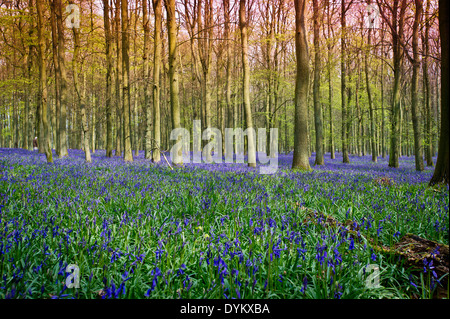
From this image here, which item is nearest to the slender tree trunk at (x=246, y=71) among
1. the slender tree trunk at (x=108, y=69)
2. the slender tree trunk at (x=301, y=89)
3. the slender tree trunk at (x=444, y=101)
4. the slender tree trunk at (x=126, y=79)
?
the slender tree trunk at (x=301, y=89)

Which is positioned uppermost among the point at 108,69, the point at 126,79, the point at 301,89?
the point at 108,69

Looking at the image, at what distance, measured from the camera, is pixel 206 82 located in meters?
18.1

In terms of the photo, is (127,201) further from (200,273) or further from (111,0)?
(111,0)

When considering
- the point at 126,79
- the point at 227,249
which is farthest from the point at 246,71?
the point at 227,249

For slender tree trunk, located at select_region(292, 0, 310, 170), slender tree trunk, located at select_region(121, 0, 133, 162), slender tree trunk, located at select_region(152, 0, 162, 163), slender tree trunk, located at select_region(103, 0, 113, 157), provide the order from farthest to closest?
slender tree trunk, located at select_region(103, 0, 113, 157)
slender tree trunk, located at select_region(121, 0, 133, 162)
slender tree trunk, located at select_region(152, 0, 162, 163)
slender tree trunk, located at select_region(292, 0, 310, 170)

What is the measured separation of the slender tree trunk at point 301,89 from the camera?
1100 centimetres

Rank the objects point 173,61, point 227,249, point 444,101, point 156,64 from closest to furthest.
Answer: point 227,249 → point 444,101 → point 173,61 → point 156,64

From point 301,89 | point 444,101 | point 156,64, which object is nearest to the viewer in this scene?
point 444,101

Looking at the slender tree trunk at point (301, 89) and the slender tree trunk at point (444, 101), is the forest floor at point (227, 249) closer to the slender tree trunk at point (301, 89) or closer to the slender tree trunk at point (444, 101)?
the slender tree trunk at point (444, 101)

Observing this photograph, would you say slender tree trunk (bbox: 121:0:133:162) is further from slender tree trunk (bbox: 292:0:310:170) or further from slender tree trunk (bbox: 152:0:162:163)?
slender tree trunk (bbox: 292:0:310:170)

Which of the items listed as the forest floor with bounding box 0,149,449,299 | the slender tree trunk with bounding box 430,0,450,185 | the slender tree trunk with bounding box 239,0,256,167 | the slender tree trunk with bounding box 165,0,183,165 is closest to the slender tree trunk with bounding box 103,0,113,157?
the slender tree trunk with bounding box 165,0,183,165

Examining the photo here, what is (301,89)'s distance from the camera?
11.2 meters

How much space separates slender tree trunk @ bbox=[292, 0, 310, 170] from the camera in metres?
11.0

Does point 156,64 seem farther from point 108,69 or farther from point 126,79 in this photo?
point 108,69
